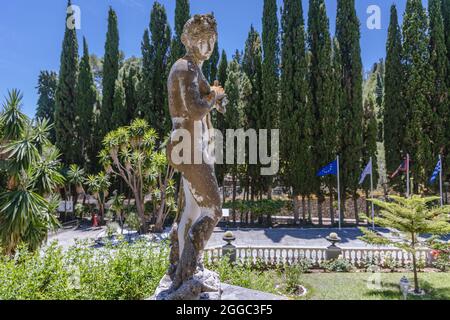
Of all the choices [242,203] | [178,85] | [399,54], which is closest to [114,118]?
[242,203]

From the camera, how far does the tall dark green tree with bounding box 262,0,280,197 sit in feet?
72.7

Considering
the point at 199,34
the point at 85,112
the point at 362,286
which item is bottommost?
the point at 362,286

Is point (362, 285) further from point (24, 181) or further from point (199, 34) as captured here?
point (24, 181)

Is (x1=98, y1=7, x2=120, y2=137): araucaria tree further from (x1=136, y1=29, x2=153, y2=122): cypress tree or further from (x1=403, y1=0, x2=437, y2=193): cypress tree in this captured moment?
(x1=403, y1=0, x2=437, y2=193): cypress tree

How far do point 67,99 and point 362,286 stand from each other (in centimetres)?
2506

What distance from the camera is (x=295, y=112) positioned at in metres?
21.2

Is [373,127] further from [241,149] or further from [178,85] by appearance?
[178,85]

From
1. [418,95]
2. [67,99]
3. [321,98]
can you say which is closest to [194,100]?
[321,98]

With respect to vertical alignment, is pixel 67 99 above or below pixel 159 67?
below

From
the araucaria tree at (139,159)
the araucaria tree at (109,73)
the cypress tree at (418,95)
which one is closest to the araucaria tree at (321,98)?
the cypress tree at (418,95)

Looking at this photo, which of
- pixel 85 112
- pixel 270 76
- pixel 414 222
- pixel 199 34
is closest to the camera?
pixel 199 34

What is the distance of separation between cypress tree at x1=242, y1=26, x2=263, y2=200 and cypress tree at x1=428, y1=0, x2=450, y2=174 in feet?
36.4

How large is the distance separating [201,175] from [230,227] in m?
17.3

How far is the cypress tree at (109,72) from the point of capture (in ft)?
83.7
